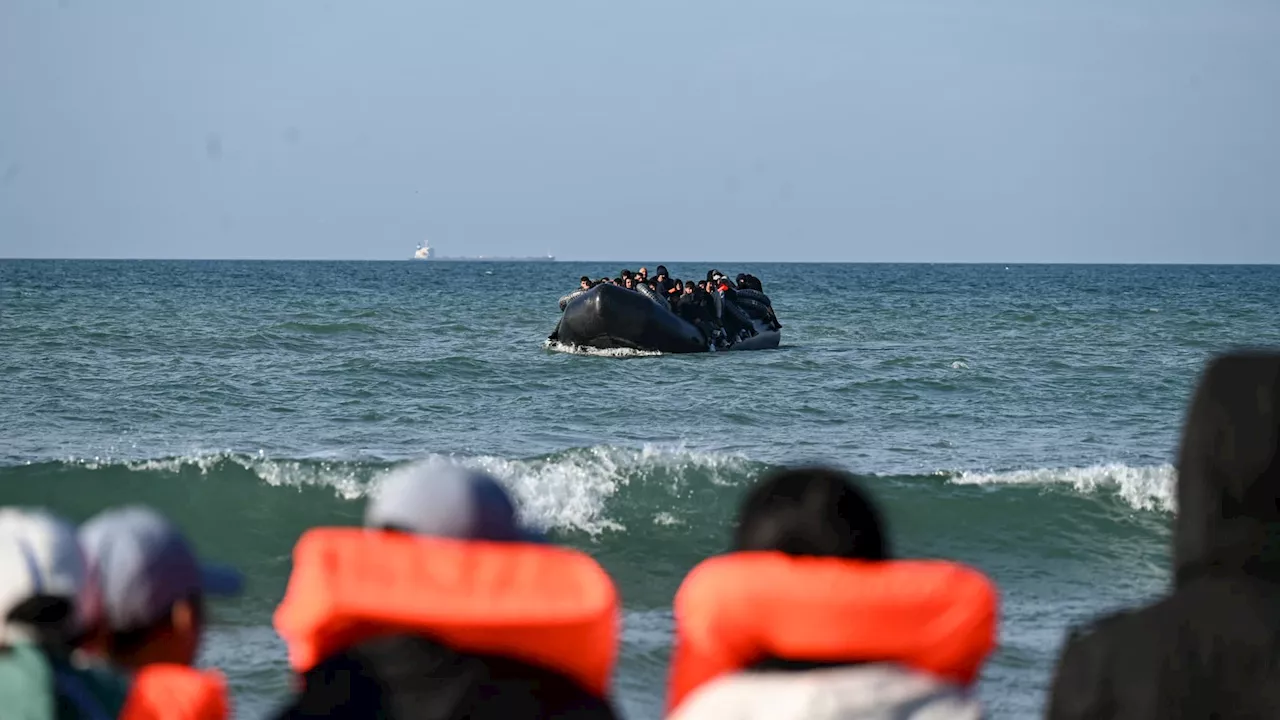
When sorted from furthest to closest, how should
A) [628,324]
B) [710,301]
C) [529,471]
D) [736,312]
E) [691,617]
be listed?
[736,312] → [710,301] → [628,324] → [529,471] → [691,617]

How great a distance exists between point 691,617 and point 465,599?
38 centimetres

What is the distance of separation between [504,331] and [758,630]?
31542 mm

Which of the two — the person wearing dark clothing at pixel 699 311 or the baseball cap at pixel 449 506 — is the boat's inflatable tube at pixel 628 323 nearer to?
the person wearing dark clothing at pixel 699 311

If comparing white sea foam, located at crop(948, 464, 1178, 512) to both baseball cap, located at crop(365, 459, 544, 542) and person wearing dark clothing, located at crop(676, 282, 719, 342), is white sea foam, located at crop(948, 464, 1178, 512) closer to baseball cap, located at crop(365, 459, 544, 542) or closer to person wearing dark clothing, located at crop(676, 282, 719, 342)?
baseball cap, located at crop(365, 459, 544, 542)

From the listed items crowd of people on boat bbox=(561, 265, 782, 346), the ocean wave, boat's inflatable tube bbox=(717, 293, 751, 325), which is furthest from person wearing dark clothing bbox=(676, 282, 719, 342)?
the ocean wave

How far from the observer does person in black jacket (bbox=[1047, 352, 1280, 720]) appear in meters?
2.48

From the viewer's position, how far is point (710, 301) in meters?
26.9

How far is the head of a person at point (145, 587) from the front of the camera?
2.54 metres

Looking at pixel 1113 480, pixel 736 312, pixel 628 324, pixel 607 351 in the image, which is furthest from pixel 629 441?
pixel 736 312

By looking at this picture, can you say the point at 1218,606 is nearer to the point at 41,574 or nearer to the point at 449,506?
the point at 449,506

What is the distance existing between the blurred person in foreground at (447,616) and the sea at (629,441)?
416 centimetres

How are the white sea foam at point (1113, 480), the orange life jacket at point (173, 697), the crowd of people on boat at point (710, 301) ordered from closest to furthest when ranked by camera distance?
the orange life jacket at point (173, 697)
the white sea foam at point (1113, 480)
the crowd of people on boat at point (710, 301)

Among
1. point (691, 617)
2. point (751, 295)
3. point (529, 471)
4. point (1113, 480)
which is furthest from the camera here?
point (751, 295)

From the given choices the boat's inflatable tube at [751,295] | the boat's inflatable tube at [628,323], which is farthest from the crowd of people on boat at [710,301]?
the boat's inflatable tube at [628,323]
